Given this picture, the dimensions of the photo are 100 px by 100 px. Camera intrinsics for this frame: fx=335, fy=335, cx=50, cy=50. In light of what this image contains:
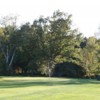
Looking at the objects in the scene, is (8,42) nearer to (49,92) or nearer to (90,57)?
(90,57)

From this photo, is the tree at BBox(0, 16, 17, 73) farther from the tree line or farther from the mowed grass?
the mowed grass

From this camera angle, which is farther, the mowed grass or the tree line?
the tree line

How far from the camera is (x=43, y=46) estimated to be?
68000 mm

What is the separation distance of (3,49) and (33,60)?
23.2 feet

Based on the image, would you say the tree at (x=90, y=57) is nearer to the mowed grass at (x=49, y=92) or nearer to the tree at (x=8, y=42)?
the tree at (x=8, y=42)

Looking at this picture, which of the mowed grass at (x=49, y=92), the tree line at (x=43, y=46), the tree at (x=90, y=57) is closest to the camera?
the mowed grass at (x=49, y=92)

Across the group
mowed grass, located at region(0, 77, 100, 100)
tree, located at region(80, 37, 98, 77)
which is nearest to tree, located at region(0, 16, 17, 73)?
tree, located at region(80, 37, 98, 77)

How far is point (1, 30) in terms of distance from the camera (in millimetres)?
67000

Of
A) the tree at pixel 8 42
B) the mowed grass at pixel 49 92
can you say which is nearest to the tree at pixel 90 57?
the tree at pixel 8 42

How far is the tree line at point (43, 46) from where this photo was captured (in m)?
67.2

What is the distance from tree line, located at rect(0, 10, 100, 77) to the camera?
67250 mm

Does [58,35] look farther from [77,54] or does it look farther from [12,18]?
[12,18]

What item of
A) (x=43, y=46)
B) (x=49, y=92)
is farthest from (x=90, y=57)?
(x=49, y=92)

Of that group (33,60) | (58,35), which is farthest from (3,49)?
(58,35)
